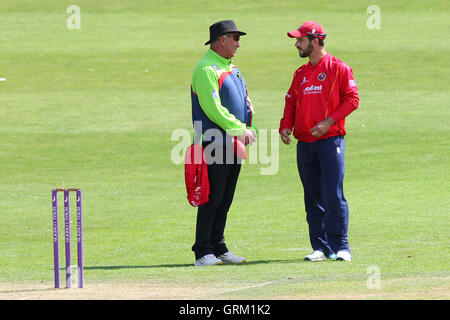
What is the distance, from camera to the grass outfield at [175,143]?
29.5 ft

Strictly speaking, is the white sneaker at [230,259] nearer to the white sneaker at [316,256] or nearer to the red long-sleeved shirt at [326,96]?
the white sneaker at [316,256]

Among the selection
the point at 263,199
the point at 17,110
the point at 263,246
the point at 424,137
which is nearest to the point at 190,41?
the point at 17,110

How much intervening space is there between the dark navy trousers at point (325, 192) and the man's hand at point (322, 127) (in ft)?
0.59

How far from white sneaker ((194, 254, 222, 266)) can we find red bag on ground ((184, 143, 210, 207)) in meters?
0.55

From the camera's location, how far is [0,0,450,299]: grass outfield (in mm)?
8977

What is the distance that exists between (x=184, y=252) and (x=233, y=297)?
3965 millimetres

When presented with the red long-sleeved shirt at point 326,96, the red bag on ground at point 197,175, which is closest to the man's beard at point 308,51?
the red long-sleeved shirt at point 326,96

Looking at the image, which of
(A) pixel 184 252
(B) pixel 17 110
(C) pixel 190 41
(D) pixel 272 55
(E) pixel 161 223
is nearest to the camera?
(A) pixel 184 252

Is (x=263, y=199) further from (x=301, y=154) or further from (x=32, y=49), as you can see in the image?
(x=32, y=49)

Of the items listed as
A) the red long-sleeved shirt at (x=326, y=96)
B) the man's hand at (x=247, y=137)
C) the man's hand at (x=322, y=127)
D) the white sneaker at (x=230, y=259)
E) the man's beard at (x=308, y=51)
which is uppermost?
the man's beard at (x=308, y=51)

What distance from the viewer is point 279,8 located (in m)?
42.6

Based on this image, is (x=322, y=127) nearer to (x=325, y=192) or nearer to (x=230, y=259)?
(x=325, y=192)

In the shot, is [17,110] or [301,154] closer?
[301,154]

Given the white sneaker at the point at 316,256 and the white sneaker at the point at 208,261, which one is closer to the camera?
the white sneaker at the point at 208,261
